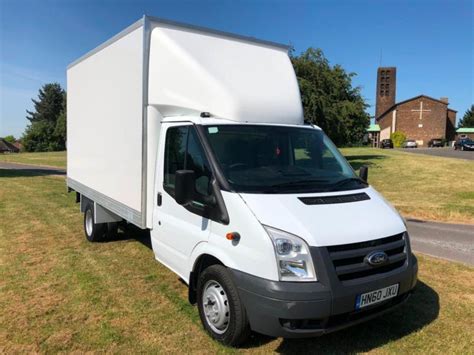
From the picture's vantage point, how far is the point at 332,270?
3.35 metres

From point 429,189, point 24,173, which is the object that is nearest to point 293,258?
point 429,189

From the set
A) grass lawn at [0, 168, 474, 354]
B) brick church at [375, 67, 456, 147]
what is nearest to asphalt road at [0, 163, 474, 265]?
grass lawn at [0, 168, 474, 354]

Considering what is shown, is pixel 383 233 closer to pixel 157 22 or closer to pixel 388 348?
pixel 388 348

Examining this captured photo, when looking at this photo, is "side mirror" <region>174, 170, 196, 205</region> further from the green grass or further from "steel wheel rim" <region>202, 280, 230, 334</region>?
the green grass

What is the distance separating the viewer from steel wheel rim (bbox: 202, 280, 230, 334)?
3.82m

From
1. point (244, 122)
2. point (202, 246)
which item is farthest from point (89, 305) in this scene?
point (244, 122)

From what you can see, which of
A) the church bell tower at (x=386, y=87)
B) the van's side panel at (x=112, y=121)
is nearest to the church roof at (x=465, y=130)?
the church bell tower at (x=386, y=87)

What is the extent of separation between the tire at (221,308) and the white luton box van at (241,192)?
0.5 inches

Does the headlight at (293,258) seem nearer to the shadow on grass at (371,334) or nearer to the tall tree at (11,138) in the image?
the shadow on grass at (371,334)

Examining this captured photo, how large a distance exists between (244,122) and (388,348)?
264 cm

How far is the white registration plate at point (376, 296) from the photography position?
347 centimetres

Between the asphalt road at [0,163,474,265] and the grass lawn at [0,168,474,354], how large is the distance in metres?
0.63

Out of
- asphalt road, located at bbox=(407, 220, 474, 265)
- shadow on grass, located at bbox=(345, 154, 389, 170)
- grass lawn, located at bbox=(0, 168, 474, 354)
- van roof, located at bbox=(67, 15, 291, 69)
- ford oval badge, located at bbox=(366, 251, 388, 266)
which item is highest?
van roof, located at bbox=(67, 15, 291, 69)

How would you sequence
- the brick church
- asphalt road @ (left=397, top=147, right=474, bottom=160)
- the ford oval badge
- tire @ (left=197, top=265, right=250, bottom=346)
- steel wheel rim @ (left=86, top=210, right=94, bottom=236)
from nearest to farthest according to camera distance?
1. the ford oval badge
2. tire @ (left=197, top=265, right=250, bottom=346)
3. steel wheel rim @ (left=86, top=210, right=94, bottom=236)
4. asphalt road @ (left=397, top=147, right=474, bottom=160)
5. the brick church
